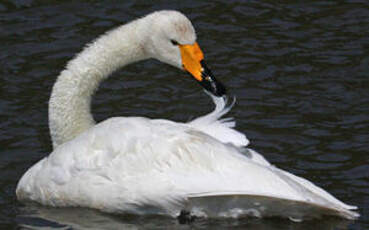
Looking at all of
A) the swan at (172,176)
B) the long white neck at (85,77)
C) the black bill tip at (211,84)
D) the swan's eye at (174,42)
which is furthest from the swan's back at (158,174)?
the swan's eye at (174,42)

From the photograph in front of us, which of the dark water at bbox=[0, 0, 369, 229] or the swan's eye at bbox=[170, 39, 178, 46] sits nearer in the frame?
the dark water at bbox=[0, 0, 369, 229]

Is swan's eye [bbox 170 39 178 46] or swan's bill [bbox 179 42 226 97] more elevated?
swan's eye [bbox 170 39 178 46]

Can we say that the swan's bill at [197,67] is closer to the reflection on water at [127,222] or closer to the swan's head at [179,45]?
the swan's head at [179,45]

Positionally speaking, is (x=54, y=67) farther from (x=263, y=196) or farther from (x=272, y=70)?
(x=263, y=196)

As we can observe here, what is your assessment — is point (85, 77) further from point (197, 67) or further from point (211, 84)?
point (211, 84)

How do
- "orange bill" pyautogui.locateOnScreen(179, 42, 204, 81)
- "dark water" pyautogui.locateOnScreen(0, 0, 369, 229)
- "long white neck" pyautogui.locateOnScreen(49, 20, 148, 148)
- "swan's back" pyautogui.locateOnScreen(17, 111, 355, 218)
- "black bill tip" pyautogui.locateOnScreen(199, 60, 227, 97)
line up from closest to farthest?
"swan's back" pyautogui.locateOnScreen(17, 111, 355, 218) → "dark water" pyautogui.locateOnScreen(0, 0, 369, 229) → "black bill tip" pyautogui.locateOnScreen(199, 60, 227, 97) → "orange bill" pyautogui.locateOnScreen(179, 42, 204, 81) → "long white neck" pyautogui.locateOnScreen(49, 20, 148, 148)

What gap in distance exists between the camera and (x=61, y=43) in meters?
11.8

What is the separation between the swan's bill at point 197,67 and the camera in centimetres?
892

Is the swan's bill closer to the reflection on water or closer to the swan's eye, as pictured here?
the swan's eye

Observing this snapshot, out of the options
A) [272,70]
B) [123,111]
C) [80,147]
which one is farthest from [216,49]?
[80,147]

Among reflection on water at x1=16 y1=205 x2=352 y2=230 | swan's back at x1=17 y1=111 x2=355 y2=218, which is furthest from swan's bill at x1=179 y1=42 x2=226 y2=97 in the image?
reflection on water at x1=16 y1=205 x2=352 y2=230

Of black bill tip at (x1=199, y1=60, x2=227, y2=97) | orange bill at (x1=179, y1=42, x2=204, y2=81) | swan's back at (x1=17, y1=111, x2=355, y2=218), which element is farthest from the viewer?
orange bill at (x1=179, y1=42, x2=204, y2=81)

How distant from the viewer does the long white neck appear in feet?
30.2

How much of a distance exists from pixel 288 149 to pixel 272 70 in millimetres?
1829
